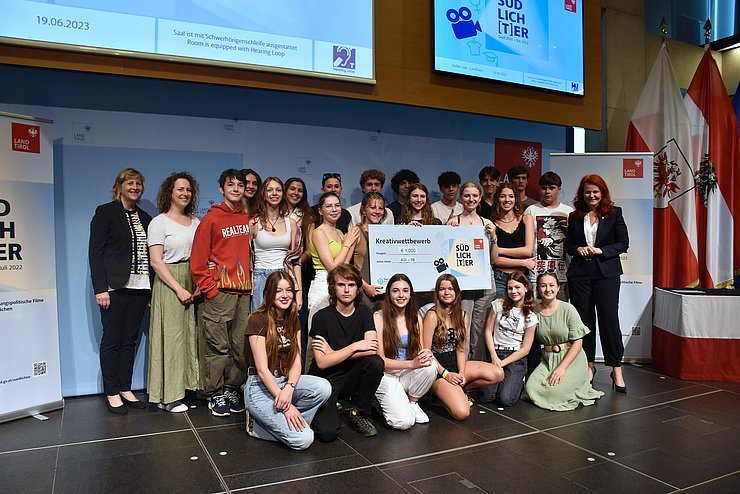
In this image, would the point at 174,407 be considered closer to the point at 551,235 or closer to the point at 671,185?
the point at 551,235

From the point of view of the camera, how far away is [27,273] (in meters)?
3.83

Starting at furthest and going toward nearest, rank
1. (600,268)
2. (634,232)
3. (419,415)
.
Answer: (634,232) < (600,268) < (419,415)

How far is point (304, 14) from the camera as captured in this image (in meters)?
4.53

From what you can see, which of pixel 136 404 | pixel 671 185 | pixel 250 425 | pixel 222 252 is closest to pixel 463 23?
pixel 671 185

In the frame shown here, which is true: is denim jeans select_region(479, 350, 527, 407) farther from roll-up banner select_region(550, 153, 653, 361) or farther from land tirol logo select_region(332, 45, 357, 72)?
land tirol logo select_region(332, 45, 357, 72)

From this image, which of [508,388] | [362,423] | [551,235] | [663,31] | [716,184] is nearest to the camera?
[362,423]

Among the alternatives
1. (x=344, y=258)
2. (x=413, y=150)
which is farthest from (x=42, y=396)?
(x=413, y=150)

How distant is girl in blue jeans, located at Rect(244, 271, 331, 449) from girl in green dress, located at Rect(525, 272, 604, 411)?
1.66m

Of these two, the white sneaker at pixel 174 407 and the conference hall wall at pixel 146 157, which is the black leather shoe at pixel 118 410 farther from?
the conference hall wall at pixel 146 157

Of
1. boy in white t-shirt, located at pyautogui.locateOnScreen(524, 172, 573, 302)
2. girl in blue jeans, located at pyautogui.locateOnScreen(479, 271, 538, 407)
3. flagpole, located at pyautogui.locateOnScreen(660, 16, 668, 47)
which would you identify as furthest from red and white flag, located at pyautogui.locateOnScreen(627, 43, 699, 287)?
girl in blue jeans, located at pyautogui.locateOnScreen(479, 271, 538, 407)

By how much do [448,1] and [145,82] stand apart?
8.67ft

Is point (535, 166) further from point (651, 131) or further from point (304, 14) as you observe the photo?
point (304, 14)

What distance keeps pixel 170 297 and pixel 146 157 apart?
1237 millimetres

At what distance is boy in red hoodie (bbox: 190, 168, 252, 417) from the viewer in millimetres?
3896
